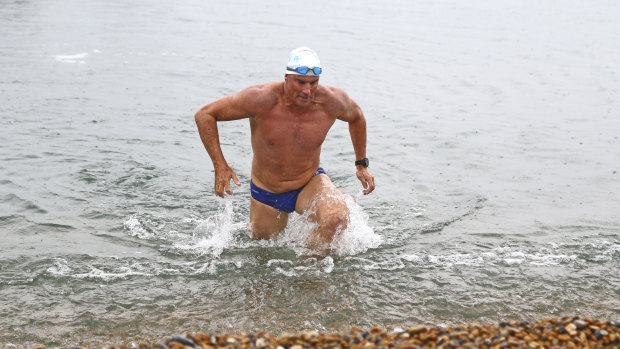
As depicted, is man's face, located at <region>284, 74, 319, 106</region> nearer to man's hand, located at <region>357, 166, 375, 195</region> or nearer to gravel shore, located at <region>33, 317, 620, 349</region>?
man's hand, located at <region>357, 166, 375, 195</region>

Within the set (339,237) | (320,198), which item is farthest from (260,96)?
A: (339,237)

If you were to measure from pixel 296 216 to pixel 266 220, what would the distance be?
325 mm

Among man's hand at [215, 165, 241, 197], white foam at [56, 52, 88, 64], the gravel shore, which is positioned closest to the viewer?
the gravel shore

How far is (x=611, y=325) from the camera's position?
5250 mm

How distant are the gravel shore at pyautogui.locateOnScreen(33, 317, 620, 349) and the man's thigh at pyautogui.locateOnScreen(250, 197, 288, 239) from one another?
282 centimetres

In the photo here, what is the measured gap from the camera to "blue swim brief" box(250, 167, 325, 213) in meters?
7.73

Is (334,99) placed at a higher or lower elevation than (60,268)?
higher

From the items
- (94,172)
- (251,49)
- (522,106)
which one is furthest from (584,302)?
(251,49)

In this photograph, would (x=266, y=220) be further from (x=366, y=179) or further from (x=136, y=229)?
(x=136, y=229)

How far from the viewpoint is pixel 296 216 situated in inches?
315

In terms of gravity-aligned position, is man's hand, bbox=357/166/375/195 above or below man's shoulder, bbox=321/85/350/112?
below

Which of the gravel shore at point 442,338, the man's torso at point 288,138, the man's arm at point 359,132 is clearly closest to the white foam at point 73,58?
the man's torso at point 288,138

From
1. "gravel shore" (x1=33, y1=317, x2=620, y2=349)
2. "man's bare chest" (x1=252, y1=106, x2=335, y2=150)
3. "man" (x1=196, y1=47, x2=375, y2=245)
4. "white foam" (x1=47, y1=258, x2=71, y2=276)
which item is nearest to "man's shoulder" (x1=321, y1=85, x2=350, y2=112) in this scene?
"man" (x1=196, y1=47, x2=375, y2=245)

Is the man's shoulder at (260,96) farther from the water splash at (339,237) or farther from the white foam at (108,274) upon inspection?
the white foam at (108,274)
